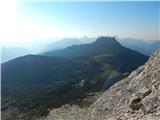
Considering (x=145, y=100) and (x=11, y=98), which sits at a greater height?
(x=145, y=100)

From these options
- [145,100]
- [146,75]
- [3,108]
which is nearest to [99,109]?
[146,75]

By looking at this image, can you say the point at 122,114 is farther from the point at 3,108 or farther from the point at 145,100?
the point at 3,108

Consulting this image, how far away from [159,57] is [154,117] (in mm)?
17678

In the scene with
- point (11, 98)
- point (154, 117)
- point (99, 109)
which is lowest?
point (11, 98)

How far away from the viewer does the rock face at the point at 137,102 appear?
105ft

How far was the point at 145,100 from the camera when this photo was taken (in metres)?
34.6

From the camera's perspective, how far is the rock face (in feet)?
105

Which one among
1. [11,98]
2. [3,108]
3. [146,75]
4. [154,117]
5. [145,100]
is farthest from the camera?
[11,98]

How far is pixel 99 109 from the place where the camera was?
46062mm

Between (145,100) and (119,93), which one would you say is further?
(119,93)

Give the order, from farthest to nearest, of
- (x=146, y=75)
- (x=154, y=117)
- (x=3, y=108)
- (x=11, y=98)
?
(x=11, y=98) < (x=3, y=108) < (x=146, y=75) < (x=154, y=117)

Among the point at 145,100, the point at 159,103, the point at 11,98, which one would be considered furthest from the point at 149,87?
the point at 11,98

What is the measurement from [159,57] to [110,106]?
415 inches

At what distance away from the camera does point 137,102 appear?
36.1 meters
